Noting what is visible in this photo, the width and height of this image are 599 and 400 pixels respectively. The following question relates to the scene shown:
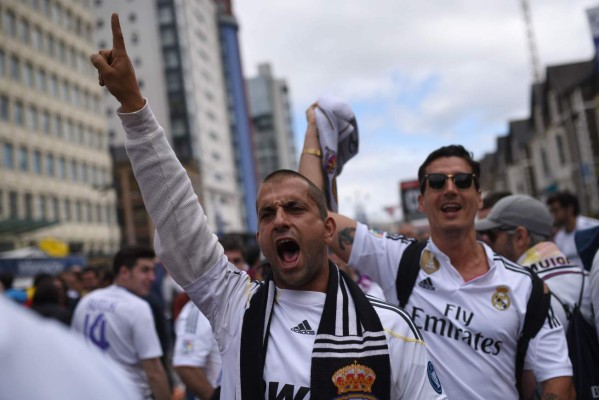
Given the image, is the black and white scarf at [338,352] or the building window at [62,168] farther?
the building window at [62,168]

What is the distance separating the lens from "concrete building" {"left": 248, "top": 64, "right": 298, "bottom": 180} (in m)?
132

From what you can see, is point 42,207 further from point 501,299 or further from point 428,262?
point 501,299

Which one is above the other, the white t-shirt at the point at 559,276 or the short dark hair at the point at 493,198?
the short dark hair at the point at 493,198

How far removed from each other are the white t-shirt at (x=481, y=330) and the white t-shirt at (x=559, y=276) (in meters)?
0.53

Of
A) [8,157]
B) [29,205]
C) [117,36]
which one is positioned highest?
[8,157]

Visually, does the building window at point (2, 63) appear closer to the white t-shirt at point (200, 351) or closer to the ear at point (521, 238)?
the white t-shirt at point (200, 351)

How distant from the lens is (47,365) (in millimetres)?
842

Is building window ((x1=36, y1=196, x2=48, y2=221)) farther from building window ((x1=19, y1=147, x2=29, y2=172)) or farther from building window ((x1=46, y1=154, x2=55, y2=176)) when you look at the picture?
building window ((x1=19, y1=147, x2=29, y2=172))

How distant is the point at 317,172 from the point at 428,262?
0.76 metres

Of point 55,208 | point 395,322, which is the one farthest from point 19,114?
point 395,322

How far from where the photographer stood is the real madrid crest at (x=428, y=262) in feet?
10.8

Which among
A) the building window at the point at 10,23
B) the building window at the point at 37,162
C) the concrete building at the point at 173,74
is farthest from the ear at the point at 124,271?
the concrete building at the point at 173,74

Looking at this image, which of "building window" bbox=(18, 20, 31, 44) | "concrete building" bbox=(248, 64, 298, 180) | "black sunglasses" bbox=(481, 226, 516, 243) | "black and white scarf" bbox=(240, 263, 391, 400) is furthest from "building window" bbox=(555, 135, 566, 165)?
"concrete building" bbox=(248, 64, 298, 180)

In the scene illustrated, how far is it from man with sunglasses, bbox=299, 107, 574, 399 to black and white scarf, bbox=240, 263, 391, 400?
2.73 ft
